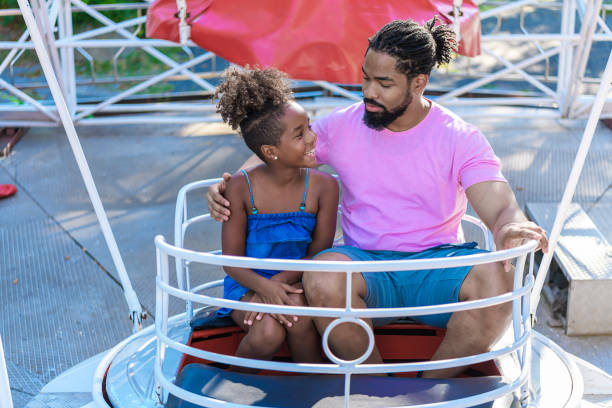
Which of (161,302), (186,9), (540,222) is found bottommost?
(540,222)

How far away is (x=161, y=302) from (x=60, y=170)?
364 cm

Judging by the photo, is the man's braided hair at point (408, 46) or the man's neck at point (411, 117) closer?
the man's braided hair at point (408, 46)

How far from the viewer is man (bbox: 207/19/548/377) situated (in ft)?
7.79

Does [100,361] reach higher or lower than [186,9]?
lower

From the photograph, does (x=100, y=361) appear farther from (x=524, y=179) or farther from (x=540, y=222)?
(x=524, y=179)

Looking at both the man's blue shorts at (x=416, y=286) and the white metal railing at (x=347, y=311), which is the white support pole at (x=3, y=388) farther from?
the man's blue shorts at (x=416, y=286)

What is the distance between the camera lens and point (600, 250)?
11.5 feet

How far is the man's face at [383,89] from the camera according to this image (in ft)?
8.18

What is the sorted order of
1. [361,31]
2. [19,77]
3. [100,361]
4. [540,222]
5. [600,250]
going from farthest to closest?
[19,77]
[361,31]
[540,222]
[600,250]
[100,361]

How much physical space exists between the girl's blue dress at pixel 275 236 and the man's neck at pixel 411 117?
384mm

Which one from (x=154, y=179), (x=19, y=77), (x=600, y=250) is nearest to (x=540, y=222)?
(x=600, y=250)

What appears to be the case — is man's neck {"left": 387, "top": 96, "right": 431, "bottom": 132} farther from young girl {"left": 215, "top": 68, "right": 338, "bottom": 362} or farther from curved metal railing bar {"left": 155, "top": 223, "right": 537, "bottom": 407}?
curved metal railing bar {"left": 155, "top": 223, "right": 537, "bottom": 407}

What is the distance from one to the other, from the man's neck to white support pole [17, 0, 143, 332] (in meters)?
1.01

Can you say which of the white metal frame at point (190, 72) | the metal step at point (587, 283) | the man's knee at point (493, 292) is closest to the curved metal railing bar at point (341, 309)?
the man's knee at point (493, 292)
